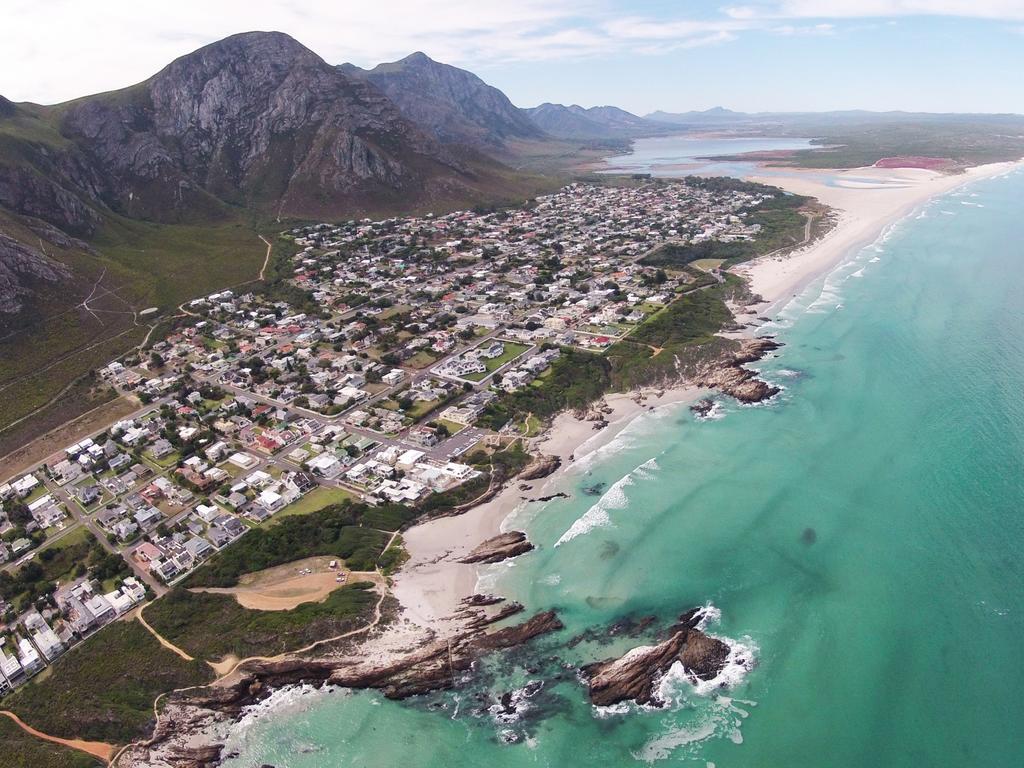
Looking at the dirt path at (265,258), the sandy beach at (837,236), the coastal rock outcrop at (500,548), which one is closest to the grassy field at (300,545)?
the coastal rock outcrop at (500,548)

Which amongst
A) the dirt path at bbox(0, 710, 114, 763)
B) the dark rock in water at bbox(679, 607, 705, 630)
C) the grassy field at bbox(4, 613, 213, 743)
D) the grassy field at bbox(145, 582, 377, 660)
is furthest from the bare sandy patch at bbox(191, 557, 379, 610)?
the dark rock in water at bbox(679, 607, 705, 630)

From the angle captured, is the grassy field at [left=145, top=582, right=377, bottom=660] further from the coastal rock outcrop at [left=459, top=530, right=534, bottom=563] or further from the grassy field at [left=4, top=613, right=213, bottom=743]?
the coastal rock outcrop at [left=459, top=530, right=534, bottom=563]

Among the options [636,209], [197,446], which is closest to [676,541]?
[197,446]

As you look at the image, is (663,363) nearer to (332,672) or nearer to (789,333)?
(789,333)

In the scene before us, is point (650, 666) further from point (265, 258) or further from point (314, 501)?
point (265, 258)

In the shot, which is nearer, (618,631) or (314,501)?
(618,631)

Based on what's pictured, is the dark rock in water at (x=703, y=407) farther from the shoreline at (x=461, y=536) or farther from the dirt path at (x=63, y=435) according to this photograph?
the dirt path at (x=63, y=435)

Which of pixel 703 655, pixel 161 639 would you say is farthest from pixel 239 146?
pixel 703 655
